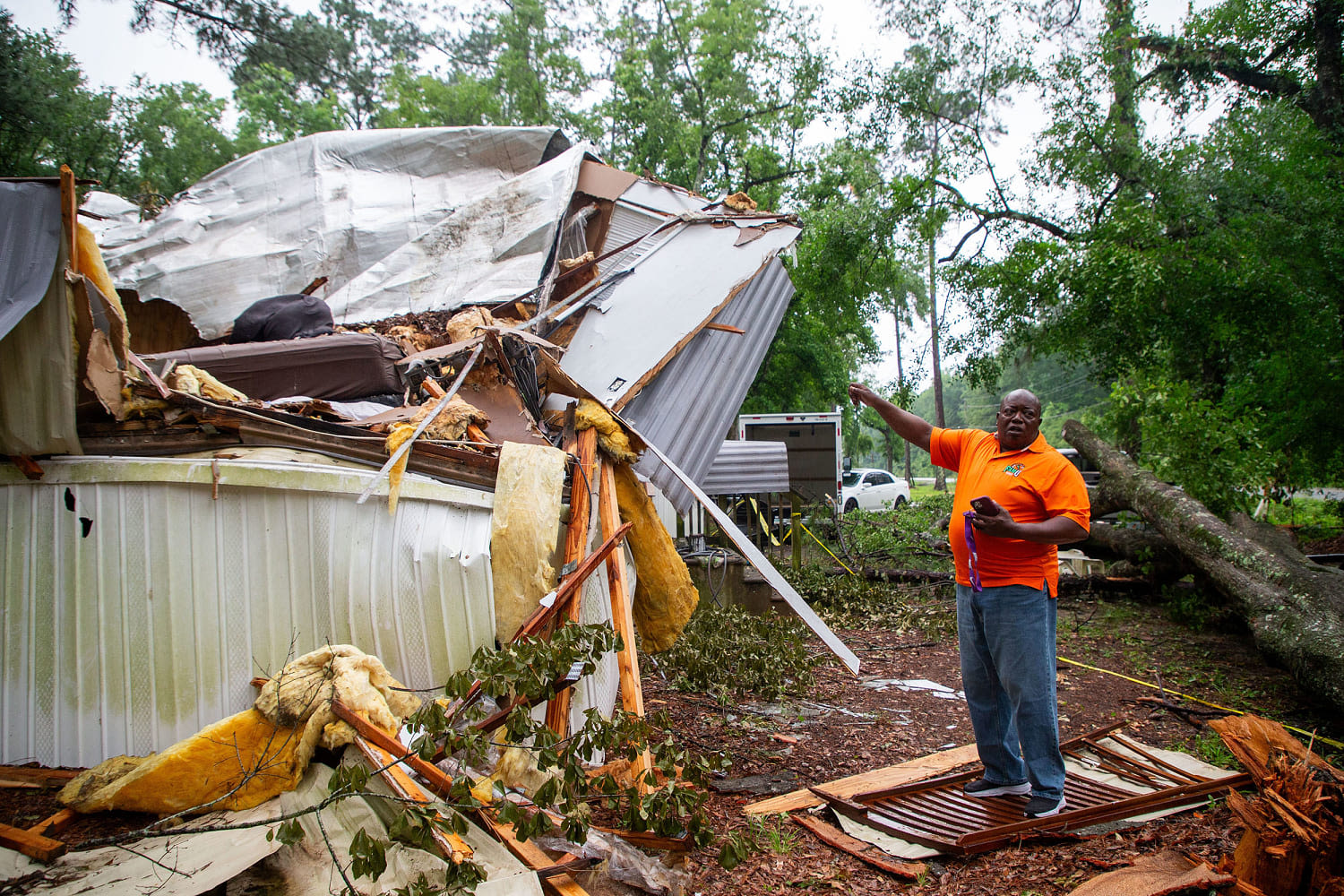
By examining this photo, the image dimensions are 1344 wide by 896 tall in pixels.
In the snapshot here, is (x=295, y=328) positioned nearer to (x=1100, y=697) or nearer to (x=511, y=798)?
(x=511, y=798)

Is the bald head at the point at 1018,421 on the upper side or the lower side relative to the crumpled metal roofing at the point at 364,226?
lower

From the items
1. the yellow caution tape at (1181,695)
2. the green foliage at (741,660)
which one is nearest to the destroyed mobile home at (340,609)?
the yellow caution tape at (1181,695)

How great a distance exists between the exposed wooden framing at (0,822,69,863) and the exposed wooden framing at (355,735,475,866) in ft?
2.95

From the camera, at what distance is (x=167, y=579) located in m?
3.04

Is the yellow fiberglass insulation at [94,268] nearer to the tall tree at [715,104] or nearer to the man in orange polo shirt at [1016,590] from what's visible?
the man in orange polo shirt at [1016,590]

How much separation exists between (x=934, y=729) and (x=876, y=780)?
3.46 feet

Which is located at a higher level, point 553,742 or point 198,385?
point 198,385

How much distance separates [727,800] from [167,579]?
252cm

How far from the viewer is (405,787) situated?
243cm

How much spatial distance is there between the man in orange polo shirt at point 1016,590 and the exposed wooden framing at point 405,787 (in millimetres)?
2127

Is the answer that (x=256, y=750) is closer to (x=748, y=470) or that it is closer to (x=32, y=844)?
(x=32, y=844)

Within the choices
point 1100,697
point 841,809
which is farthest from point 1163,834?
point 1100,697

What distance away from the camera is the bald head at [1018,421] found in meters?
3.32

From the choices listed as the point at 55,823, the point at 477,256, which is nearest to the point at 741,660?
the point at 477,256
